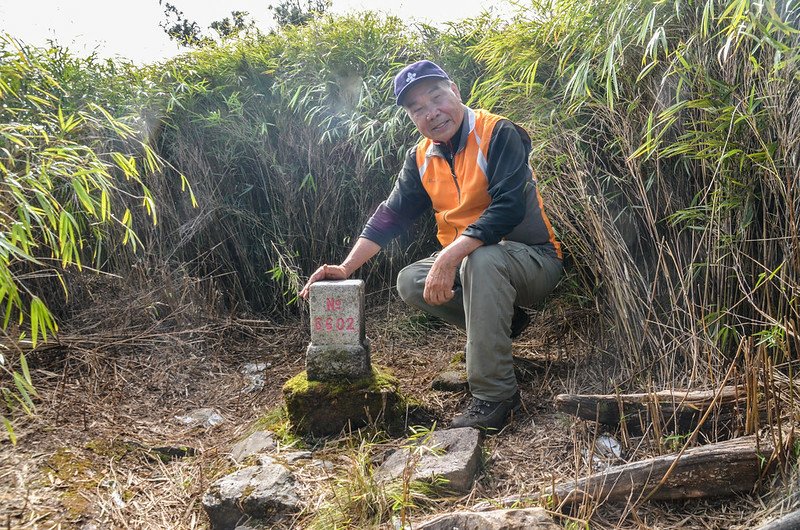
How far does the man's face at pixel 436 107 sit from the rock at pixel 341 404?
1179 mm

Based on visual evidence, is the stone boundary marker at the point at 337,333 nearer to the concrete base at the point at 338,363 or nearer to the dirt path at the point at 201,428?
the concrete base at the point at 338,363

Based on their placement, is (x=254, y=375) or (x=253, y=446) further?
(x=254, y=375)

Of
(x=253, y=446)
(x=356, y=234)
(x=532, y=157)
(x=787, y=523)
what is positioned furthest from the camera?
(x=356, y=234)

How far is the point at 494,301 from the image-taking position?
2.60m

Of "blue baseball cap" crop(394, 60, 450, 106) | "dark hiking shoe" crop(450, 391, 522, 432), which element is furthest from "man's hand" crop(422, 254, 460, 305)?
"blue baseball cap" crop(394, 60, 450, 106)

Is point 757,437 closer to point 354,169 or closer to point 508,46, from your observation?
point 508,46

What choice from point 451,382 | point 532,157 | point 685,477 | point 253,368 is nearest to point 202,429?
point 253,368

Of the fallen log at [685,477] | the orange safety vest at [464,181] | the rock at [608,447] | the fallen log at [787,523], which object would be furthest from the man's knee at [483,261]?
the fallen log at [787,523]

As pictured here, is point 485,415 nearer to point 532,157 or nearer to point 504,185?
point 504,185

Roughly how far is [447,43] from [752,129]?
2.23 m

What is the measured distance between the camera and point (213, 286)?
430cm

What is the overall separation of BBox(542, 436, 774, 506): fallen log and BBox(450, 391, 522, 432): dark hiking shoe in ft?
2.26

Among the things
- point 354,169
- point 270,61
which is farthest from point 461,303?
point 270,61

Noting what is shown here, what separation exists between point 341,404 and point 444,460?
0.68 meters
